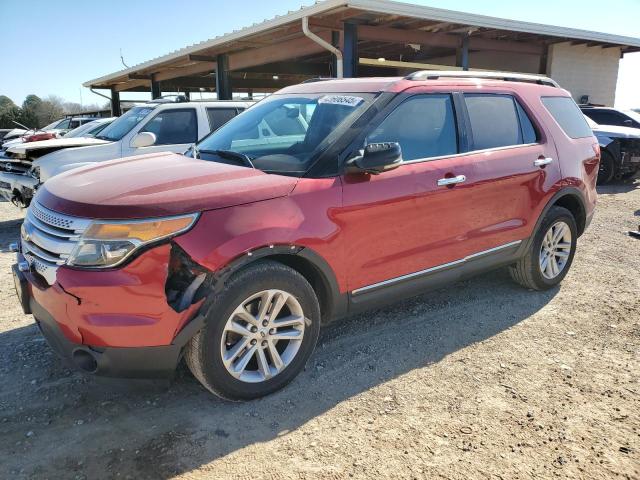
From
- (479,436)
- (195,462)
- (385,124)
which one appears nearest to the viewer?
(195,462)

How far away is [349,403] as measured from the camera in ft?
9.76

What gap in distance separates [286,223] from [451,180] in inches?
56.3

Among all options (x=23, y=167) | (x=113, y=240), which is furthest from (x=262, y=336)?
(x=23, y=167)

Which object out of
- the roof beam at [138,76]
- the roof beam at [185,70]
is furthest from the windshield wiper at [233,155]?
the roof beam at [138,76]

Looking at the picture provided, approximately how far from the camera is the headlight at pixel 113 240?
2.54m

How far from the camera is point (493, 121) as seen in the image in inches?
164

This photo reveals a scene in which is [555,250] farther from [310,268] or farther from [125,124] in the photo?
[125,124]

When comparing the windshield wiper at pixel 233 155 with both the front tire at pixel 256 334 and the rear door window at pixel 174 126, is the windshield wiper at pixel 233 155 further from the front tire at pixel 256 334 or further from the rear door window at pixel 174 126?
the rear door window at pixel 174 126

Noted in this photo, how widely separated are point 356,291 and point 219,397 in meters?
1.07

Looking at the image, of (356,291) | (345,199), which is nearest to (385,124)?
(345,199)

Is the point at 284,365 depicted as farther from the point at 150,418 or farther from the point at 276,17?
the point at 276,17

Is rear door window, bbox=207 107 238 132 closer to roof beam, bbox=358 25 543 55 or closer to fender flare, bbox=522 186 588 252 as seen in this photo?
roof beam, bbox=358 25 543 55

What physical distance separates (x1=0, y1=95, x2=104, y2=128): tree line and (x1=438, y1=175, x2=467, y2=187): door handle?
3721 centimetres

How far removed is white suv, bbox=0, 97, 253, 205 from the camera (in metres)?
7.11
